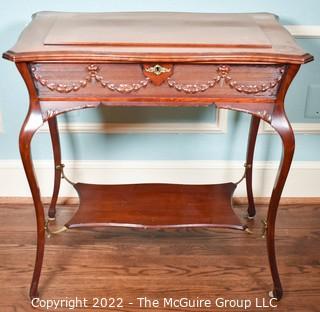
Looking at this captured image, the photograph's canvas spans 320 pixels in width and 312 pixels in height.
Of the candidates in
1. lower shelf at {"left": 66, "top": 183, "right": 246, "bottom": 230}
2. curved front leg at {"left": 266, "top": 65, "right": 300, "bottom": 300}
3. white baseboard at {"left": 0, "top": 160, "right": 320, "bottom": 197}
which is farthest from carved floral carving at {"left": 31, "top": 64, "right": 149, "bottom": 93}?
white baseboard at {"left": 0, "top": 160, "right": 320, "bottom": 197}

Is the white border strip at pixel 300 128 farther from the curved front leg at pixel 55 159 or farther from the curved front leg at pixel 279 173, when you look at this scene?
the curved front leg at pixel 55 159

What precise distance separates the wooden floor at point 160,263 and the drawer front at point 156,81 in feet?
1.84

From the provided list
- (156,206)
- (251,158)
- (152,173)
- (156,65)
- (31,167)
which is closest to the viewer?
(156,65)

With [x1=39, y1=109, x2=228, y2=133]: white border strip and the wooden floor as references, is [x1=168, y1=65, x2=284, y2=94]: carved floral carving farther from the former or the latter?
the wooden floor

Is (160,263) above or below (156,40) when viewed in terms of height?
below

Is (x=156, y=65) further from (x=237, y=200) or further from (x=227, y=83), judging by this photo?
(x=237, y=200)

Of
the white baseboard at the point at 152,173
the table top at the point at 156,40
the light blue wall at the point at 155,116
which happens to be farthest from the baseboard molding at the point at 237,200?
the table top at the point at 156,40

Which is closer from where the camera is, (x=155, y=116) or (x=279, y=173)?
(x=279, y=173)

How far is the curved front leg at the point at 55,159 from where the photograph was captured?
1311 millimetres

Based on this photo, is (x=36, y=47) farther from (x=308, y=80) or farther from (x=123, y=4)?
(x=308, y=80)

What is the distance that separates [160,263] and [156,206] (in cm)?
18

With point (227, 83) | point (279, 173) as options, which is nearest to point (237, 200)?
point (279, 173)

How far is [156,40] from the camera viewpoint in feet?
3.03

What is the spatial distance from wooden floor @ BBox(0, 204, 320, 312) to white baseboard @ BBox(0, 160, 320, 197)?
10 cm
